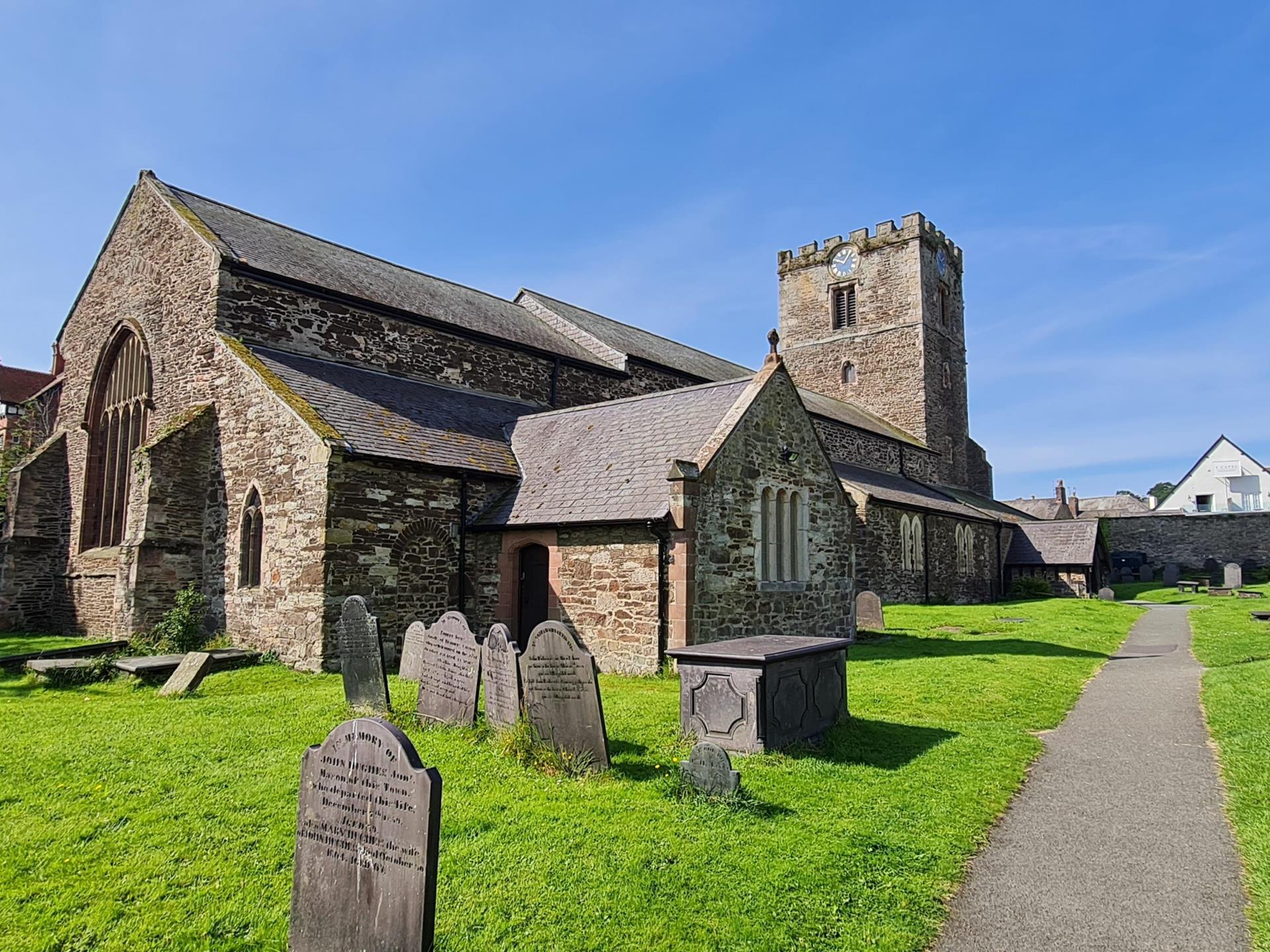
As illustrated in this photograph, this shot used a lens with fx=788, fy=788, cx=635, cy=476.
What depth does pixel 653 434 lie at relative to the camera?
1616 cm

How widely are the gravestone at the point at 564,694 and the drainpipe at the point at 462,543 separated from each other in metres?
8.10

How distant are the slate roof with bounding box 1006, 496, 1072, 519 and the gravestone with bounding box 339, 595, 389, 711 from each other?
2011 inches

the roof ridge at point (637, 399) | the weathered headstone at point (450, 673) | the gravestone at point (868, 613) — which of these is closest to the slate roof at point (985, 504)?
the gravestone at point (868, 613)

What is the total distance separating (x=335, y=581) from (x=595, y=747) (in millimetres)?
8008

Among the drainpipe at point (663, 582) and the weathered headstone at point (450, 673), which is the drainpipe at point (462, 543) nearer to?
the drainpipe at point (663, 582)

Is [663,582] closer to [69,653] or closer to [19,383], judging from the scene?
[69,653]

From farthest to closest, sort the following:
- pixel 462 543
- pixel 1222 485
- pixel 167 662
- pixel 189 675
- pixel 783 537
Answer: pixel 1222 485, pixel 783 537, pixel 462 543, pixel 167 662, pixel 189 675

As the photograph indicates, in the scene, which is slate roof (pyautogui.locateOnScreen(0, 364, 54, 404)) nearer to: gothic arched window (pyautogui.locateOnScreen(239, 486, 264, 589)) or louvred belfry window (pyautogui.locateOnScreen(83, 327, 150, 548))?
louvred belfry window (pyautogui.locateOnScreen(83, 327, 150, 548))

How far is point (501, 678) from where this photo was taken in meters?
8.73

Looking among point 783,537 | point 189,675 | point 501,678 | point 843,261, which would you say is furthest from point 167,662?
point 843,261

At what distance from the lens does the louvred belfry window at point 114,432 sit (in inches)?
767

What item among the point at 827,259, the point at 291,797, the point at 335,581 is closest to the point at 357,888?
the point at 291,797

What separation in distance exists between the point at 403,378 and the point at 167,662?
845 centimetres

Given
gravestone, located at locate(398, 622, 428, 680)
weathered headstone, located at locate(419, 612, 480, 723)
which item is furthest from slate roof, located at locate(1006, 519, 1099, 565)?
weathered headstone, located at locate(419, 612, 480, 723)
